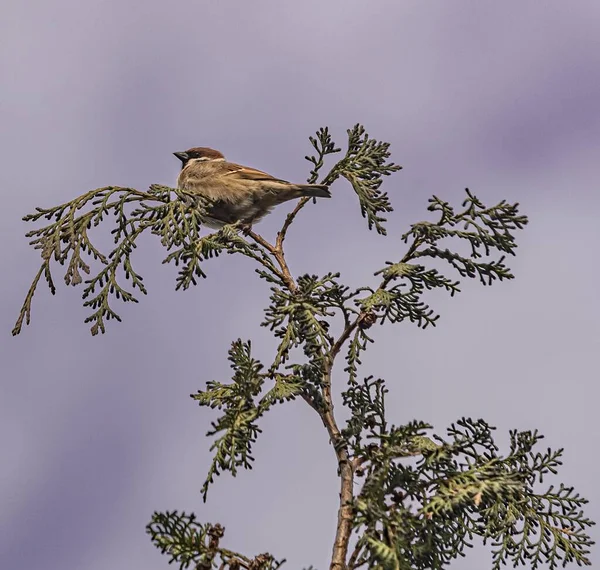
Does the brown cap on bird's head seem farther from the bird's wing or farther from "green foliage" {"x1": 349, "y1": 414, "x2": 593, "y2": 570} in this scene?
"green foliage" {"x1": 349, "y1": 414, "x2": 593, "y2": 570}

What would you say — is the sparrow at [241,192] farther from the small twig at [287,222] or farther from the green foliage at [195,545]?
the green foliage at [195,545]

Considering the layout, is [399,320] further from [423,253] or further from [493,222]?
[493,222]

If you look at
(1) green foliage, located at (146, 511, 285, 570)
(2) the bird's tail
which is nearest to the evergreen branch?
(2) the bird's tail

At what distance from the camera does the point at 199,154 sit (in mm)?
9594

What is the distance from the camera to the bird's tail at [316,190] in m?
6.62

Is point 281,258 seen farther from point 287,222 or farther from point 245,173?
point 245,173

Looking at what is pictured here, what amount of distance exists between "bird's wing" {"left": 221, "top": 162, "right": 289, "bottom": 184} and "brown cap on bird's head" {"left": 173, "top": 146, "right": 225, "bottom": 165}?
38.0 inches

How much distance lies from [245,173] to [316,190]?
151 centimetres

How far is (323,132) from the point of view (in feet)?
21.7

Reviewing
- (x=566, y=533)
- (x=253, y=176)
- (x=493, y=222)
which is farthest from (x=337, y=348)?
(x=253, y=176)

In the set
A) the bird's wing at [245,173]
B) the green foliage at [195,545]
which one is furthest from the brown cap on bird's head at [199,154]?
the green foliage at [195,545]

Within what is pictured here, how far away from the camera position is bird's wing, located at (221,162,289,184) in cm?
790

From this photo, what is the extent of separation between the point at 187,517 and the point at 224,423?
1.81 feet

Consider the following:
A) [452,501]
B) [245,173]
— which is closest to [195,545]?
[452,501]
